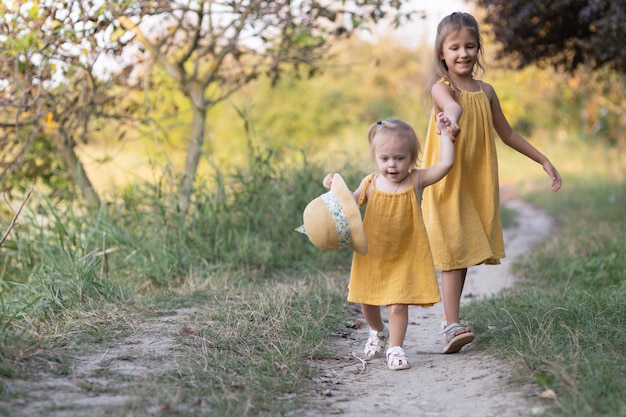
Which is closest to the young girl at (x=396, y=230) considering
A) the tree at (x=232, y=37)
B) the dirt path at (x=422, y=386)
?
the dirt path at (x=422, y=386)

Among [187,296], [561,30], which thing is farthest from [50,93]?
[561,30]

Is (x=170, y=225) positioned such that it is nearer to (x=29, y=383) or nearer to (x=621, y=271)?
(x=29, y=383)

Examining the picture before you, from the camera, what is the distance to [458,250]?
3891mm

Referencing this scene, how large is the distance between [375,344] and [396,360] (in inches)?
10.2

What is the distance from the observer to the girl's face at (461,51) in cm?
382

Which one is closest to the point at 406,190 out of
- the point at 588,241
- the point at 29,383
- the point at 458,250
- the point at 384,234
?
the point at 384,234

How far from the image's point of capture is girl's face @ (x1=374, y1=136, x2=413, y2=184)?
11.8 ft

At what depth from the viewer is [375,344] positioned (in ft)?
12.8

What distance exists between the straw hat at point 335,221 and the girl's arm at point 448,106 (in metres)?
0.61

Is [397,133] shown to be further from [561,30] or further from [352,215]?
[561,30]

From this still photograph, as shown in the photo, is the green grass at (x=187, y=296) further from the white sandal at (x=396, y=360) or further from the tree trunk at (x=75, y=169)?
the white sandal at (x=396, y=360)

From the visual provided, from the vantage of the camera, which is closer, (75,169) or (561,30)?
(75,169)

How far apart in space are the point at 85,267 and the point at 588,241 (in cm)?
420

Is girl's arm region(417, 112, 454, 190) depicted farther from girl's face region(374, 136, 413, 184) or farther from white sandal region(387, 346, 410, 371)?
white sandal region(387, 346, 410, 371)
